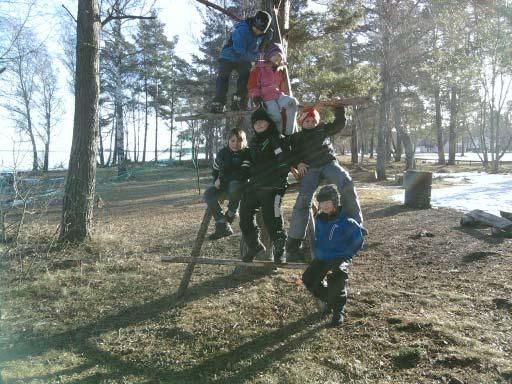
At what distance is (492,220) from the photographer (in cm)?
735

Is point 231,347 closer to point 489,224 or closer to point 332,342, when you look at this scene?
point 332,342

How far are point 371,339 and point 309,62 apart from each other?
1331 cm

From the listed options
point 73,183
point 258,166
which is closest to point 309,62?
point 73,183

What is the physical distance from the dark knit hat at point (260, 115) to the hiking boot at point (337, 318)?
2.01m

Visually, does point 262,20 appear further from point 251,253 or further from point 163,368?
point 163,368

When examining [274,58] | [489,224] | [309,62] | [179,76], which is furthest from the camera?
[179,76]

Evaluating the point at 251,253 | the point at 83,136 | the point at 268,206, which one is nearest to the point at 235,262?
the point at 251,253

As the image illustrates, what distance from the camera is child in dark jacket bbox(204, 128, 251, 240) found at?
4348 mm

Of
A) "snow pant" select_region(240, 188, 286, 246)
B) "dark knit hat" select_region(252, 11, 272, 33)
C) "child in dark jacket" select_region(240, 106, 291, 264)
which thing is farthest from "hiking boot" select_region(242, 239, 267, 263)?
"dark knit hat" select_region(252, 11, 272, 33)

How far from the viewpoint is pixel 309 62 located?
15219mm

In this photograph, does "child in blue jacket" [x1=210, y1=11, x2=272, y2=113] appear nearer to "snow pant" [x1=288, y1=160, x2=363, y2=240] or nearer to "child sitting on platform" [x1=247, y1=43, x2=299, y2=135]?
"child sitting on platform" [x1=247, y1=43, x2=299, y2=135]

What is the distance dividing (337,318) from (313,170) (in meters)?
1.46

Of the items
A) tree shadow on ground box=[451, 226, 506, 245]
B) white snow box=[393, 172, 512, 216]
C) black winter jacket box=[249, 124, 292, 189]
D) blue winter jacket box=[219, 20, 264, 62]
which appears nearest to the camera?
black winter jacket box=[249, 124, 292, 189]

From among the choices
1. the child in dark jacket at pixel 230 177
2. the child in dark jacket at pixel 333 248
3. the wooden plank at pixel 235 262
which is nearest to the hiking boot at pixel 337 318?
the child in dark jacket at pixel 333 248
